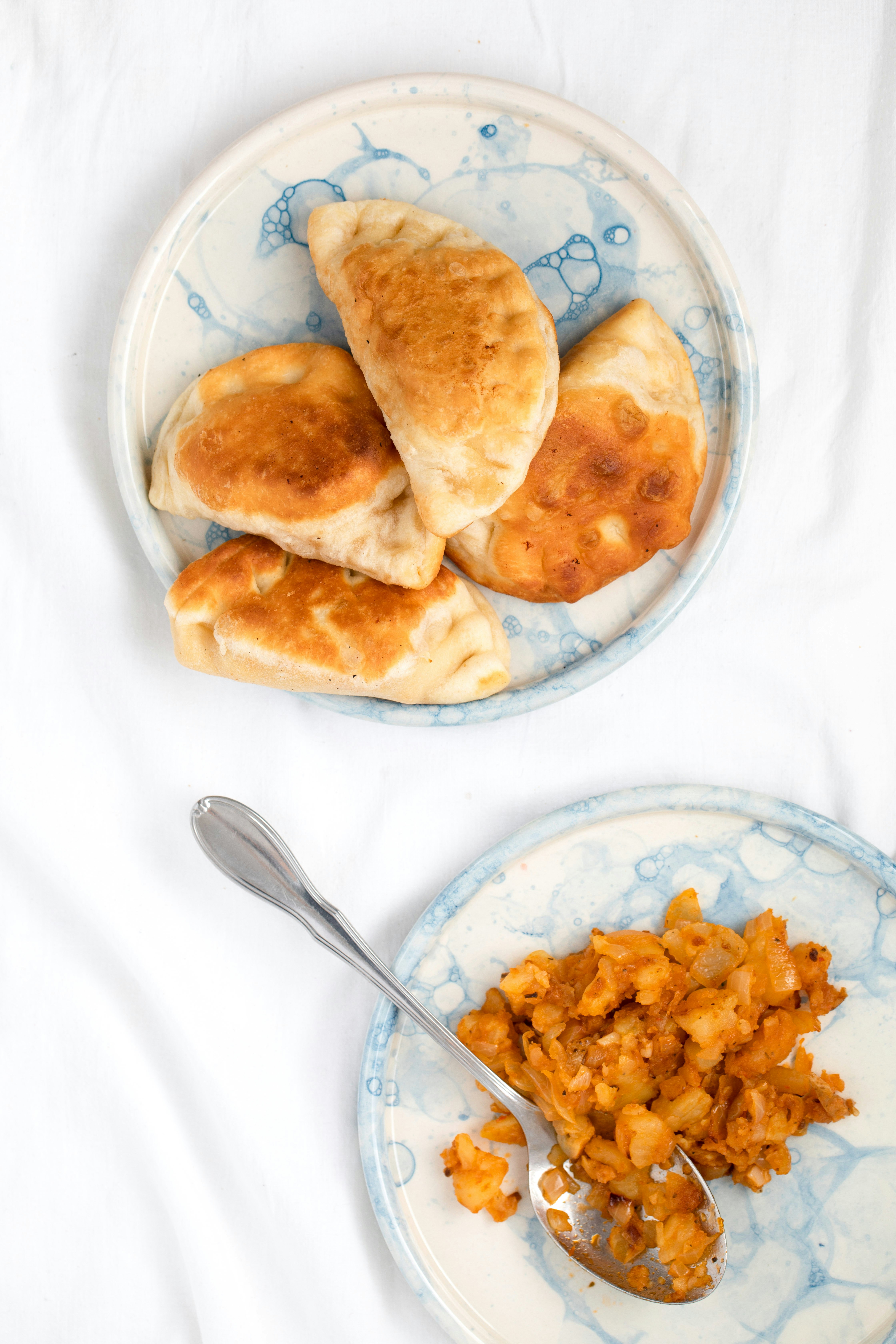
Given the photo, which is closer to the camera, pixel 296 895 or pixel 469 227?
pixel 469 227

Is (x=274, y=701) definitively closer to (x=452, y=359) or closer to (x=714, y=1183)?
(x=452, y=359)

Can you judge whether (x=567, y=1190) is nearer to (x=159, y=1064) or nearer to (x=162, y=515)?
(x=159, y=1064)

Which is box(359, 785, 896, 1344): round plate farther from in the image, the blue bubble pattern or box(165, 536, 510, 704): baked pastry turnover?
the blue bubble pattern

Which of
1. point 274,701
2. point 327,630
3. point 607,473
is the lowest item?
point 274,701

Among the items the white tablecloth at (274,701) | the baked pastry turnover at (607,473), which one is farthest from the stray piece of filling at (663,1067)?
the baked pastry turnover at (607,473)

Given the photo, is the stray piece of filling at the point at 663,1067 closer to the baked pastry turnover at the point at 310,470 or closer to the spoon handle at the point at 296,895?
the spoon handle at the point at 296,895

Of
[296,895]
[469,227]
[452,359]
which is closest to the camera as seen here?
[452,359]

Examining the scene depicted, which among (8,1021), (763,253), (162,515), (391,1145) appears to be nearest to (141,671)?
(162,515)

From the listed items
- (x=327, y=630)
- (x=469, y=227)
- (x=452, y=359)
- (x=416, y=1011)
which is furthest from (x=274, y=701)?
(x=469, y=227)
